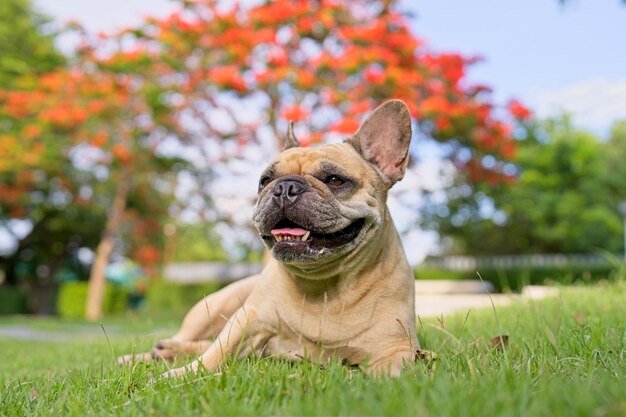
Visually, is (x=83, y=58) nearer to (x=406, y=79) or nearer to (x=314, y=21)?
(x=314, y=21)

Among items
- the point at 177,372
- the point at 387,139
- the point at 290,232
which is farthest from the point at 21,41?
the point at 177,372

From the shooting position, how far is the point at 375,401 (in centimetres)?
182

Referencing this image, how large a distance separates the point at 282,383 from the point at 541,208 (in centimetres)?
2908

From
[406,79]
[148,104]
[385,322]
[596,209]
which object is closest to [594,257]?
[596,209]

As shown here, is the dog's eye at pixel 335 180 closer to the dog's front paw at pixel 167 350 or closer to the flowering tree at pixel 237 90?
the dog's front paw at pixel 167 350

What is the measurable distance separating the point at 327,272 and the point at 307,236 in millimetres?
226

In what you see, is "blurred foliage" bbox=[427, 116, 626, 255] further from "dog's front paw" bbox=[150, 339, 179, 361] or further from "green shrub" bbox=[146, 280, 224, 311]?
"dog's front paw" bbox=[150, 339, 179, 361]

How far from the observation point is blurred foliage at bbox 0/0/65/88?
20344 millimetres

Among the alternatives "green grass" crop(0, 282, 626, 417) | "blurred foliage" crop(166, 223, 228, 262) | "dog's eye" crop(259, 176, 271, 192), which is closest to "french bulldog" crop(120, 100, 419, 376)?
"dog's eye" crop(259, 176, 271, 192)

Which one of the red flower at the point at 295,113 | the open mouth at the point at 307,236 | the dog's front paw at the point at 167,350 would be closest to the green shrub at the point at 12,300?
the red flower at the point at 295,113

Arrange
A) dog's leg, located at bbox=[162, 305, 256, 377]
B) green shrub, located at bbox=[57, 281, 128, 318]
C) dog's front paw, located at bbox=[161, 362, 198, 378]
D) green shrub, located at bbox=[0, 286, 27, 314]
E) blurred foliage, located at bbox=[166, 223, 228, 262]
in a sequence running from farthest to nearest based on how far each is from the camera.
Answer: blurred foliage, located at bbox=[166, 223, 228, 262] → green shrub, located at bbox=[0, 286, 27, 314] → green shrub, located at bbox=[57, 281, 128, 318] → dog's leg, located at bbox=[162, 305, 256, 377] → dog's front paw, located at bbox=[161, 362, 198, 378]

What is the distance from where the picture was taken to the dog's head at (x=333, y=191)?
3.01 meters

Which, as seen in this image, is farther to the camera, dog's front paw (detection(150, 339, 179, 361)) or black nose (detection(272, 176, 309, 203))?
dog's front paw (detection(150, 339, 179, 361))

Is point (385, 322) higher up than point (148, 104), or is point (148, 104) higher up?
point (148, 104)
